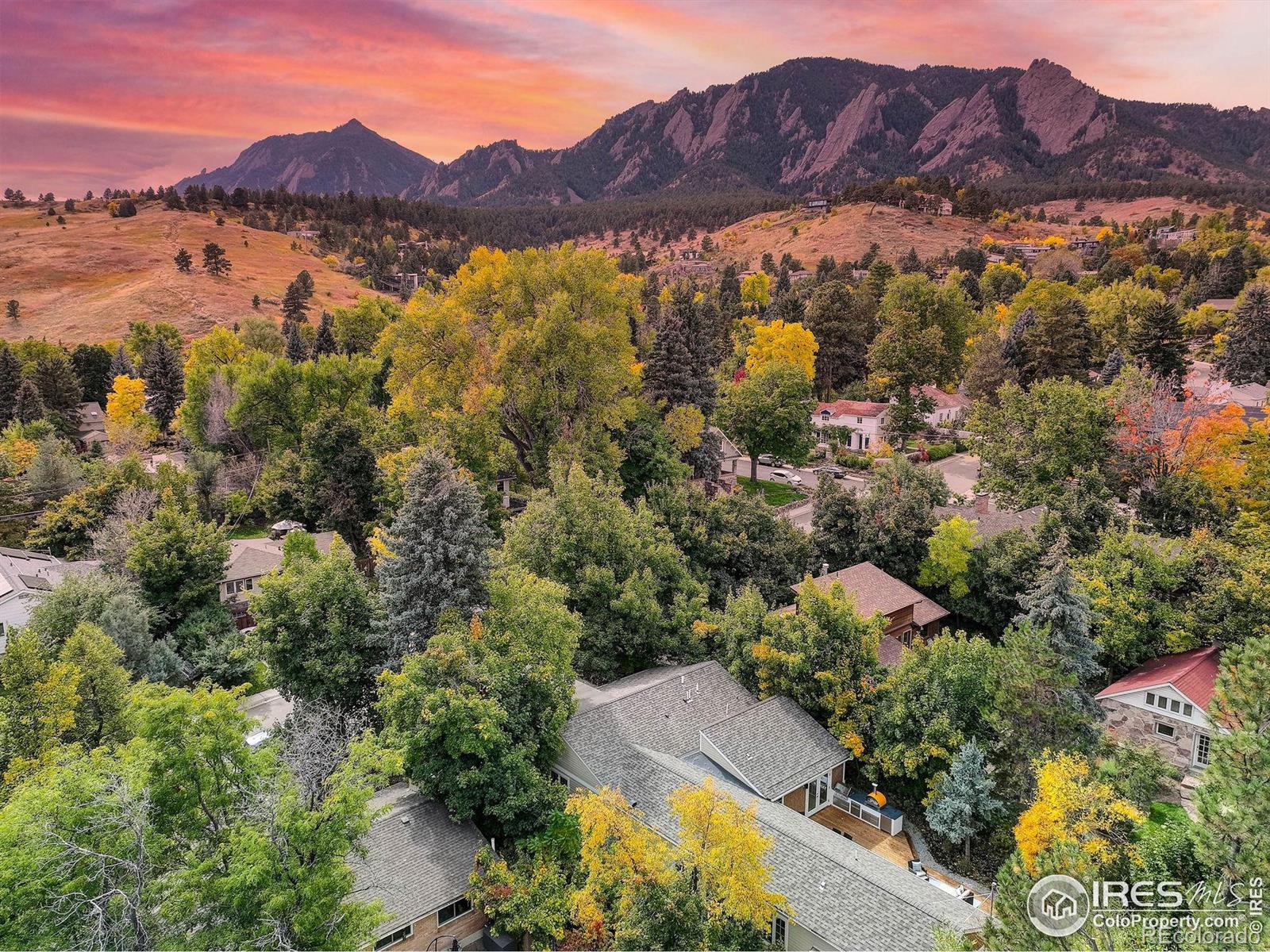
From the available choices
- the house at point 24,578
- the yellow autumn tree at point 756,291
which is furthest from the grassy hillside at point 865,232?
the house at point 24,578

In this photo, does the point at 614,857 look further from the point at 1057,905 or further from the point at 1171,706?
the point at 1171,706

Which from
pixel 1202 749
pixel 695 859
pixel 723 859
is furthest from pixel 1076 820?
pixel 1202 749

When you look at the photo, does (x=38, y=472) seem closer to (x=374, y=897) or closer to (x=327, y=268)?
(x=374, y=897)

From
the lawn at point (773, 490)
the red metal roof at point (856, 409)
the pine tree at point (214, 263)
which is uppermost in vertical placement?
the pine tree at point (214, 263)

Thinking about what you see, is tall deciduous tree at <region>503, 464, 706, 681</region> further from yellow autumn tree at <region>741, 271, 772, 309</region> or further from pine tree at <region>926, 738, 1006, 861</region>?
yellow autumn tree at <region>741, 271, 772, 309</region>

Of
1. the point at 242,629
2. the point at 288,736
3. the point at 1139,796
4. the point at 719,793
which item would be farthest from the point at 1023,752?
the point at 242,629

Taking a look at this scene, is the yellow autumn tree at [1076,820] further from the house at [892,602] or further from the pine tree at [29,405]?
the pine tree at [29,405]
